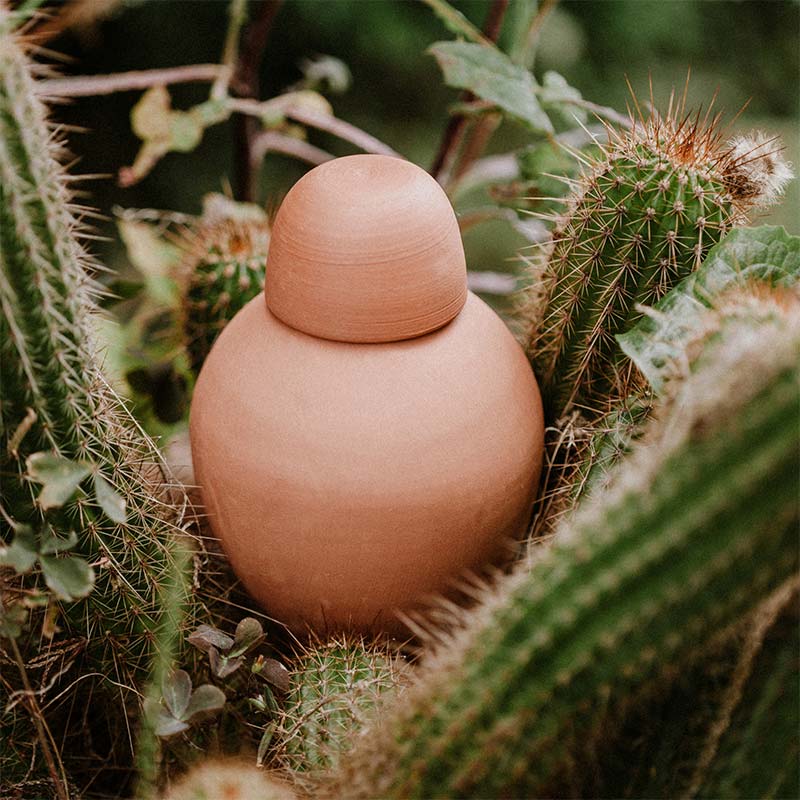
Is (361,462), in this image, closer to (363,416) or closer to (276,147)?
(363,416)

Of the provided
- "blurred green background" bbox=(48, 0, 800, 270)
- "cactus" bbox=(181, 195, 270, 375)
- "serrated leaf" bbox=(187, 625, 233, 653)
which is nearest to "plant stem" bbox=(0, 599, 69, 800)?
"serrated leaf" bbox=(187, 625, 233, 653)

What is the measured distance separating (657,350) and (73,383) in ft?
1.51

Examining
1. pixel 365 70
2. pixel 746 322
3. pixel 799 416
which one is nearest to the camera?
pixel 799 416

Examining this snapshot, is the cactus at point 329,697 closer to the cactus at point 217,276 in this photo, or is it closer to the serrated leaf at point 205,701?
the serrated leaf at point 205,701

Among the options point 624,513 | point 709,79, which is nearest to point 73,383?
point 624,513

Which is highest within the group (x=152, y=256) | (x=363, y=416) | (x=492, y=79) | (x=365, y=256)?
(x=492, y=79)

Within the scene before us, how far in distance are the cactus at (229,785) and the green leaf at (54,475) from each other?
0.74ft

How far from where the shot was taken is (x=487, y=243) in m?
1.94

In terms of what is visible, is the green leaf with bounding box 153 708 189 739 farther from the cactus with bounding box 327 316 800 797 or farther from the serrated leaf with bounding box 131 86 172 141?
the serrated leaf with bounding box 131 86 172 141

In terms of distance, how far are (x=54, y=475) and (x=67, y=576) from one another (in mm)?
74

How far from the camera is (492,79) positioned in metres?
0.98

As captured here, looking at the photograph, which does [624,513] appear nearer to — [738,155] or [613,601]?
[613,601]

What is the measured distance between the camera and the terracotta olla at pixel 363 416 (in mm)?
710

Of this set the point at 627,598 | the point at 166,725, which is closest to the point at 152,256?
the point at 166,725
